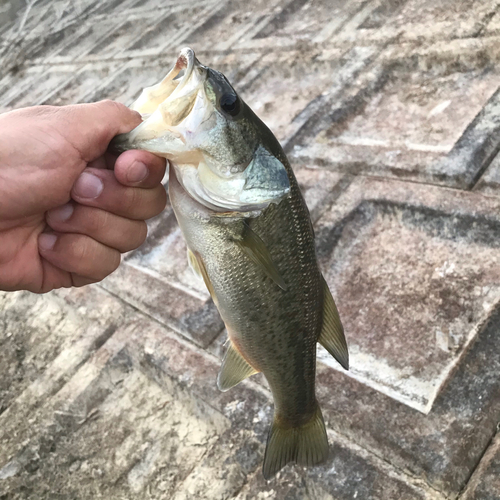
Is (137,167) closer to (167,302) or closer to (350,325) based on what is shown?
(350,325)

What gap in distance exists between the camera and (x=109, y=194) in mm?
1889

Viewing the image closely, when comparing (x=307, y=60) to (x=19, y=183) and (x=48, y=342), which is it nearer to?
(x=48, y=342)

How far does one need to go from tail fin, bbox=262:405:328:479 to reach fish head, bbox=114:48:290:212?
3.17 ft

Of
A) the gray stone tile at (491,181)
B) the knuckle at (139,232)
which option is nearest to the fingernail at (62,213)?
the knuckle at (139,232)

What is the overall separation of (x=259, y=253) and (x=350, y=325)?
1.40m

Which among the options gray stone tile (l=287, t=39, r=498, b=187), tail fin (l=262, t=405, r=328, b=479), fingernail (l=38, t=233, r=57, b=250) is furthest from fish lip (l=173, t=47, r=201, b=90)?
gray stone tile (l=287, t=39, r=498, b=187)

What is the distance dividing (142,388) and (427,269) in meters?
1.88

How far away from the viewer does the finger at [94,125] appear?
1819mm

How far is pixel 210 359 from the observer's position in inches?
118

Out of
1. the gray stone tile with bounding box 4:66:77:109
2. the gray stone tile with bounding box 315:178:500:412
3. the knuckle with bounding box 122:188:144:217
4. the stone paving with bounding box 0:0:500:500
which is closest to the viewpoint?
the knuckle with bounding box 122:188:144:217

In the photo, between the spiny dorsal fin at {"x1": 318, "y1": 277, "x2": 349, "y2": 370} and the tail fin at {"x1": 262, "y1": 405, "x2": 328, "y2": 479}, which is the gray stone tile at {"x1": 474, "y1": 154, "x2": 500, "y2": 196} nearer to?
the spiny dorsal fin at {"x1": 318, "y1": 277, "x2": 349, "y2": 370}

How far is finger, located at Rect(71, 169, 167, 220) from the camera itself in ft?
6.10

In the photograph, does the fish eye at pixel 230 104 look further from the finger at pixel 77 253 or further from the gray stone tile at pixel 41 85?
the gray stone tile at pixel 41 85

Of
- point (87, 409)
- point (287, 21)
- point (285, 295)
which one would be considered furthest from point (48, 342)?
point (287, 21)
